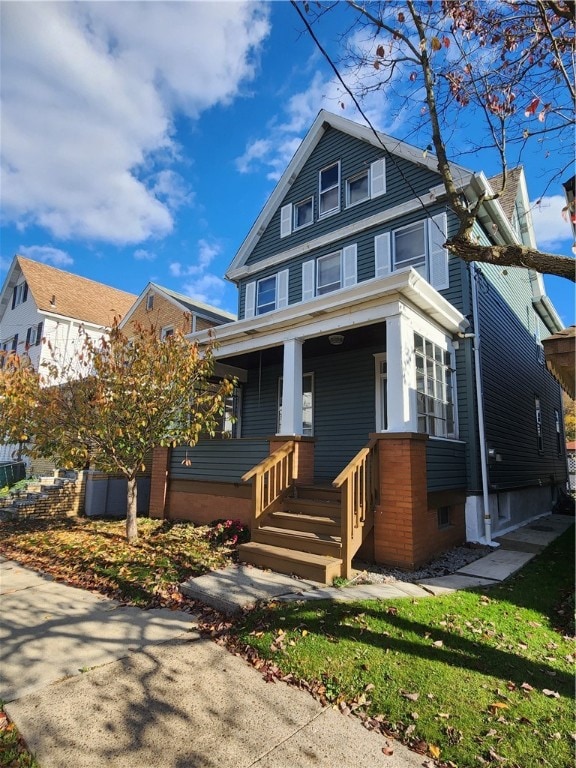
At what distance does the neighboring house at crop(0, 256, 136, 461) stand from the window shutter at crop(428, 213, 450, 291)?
15.4 metres

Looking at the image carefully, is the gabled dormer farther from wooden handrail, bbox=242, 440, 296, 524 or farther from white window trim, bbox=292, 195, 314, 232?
wooden handrail, bbox=242, 440, 296, 524

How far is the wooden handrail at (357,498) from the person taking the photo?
5.61m

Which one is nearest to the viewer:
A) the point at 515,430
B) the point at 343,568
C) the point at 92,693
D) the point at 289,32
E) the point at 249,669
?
the point at 92,693

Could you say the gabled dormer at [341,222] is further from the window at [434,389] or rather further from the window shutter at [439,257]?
the window at [434,389]

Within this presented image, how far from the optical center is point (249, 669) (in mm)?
3490

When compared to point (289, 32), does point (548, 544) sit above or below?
below

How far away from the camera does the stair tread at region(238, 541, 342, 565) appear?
555cm

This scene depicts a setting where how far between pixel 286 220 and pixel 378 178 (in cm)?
326

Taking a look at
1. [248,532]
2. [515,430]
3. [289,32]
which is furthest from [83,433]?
[515,430]

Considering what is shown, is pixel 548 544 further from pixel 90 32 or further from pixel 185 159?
pixel 185 159

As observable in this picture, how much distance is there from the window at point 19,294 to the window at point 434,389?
22764 mm

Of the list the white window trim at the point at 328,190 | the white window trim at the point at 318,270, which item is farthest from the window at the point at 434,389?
the white window trim at the point at 328,190

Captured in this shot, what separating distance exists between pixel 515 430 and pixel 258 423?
712cm

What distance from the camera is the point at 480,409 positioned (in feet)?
29.5
